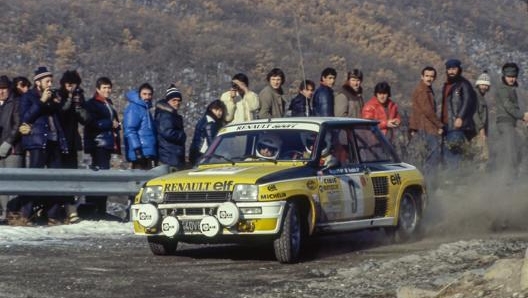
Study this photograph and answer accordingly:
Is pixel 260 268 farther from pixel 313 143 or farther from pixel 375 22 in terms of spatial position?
pixel 375 22

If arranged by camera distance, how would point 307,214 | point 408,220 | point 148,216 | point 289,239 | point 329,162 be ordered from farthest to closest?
point 408,220
point 329,162
point 307,214
point 148,216
point 289,239

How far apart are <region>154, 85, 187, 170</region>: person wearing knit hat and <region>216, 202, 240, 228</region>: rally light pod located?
5.36 m

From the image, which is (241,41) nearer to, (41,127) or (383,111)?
(383,111)

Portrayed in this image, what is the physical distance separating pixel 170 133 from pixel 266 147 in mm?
4091

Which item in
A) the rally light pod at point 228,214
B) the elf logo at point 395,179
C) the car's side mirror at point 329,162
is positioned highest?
the car's side mirror at point 329,162

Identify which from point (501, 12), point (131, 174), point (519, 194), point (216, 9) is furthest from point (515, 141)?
point (501, 12)

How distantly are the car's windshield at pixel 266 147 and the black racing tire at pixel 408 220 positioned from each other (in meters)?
1.79

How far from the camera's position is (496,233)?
16422 mm

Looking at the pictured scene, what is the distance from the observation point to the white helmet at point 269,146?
561 inches

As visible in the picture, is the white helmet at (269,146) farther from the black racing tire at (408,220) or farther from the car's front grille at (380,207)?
the black racing tire at (408,220)

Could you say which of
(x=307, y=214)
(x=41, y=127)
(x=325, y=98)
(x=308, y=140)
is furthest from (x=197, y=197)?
(x=325, y=98)

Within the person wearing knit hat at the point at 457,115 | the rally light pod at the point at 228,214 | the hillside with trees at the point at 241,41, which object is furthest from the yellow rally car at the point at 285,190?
the hillside with trees at the point at 241,41

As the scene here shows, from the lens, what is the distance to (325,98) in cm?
1881

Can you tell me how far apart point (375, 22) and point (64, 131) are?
25735 millimetres
